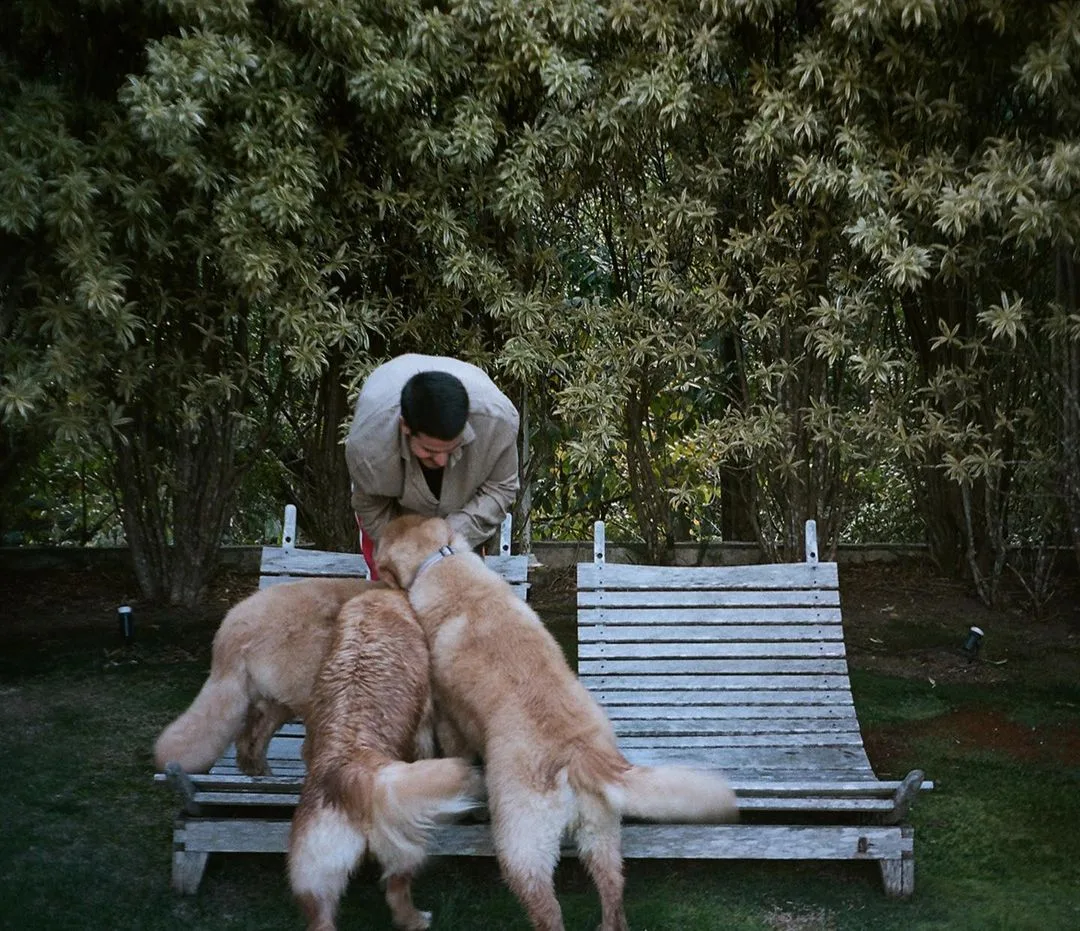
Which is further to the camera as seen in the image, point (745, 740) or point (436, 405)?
point (745, 740)

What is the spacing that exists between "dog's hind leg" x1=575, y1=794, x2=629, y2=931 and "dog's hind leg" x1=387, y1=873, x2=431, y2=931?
23.0 inches

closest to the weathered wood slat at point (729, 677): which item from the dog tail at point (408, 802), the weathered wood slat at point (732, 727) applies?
the weathered wood slat at point (732, 727)

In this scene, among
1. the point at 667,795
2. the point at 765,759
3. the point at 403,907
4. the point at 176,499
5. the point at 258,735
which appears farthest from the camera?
the point at 176,499

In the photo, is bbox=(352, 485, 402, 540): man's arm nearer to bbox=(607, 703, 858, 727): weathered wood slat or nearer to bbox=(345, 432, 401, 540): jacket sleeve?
bbox=(345, 432, 401, 540): jacket sleeve

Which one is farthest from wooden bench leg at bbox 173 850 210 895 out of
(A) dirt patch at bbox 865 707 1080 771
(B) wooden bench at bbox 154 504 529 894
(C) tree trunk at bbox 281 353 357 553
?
(C) tree trunk at bbox 281 353 357 553

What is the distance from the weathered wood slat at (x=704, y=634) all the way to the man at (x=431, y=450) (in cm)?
63

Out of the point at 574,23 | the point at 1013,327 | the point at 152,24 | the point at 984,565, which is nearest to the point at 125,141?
the point at 152,24

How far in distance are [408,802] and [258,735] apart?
1317 millimetres

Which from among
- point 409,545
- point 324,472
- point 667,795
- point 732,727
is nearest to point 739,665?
point 732,727

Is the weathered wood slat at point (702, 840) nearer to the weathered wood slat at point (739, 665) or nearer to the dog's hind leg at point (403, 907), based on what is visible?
the dog's hind leg at point (403, 907)

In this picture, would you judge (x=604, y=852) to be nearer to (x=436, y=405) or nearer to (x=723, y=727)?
(x=723, y=727)

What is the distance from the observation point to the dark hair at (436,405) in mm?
3938

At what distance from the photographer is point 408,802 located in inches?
126

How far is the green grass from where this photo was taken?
3.76 m
